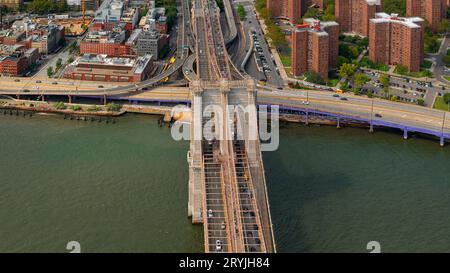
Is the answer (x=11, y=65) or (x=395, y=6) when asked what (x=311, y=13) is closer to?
(x=395, y=6)

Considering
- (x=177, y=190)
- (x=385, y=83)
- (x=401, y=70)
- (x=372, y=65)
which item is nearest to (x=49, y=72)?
(x=177, y=190)

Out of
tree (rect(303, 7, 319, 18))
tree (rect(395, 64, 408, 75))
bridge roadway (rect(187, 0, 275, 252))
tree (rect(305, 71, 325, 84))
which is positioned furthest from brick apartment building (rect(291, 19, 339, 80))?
bridge roadway (rect(187, 0, 275, 252))

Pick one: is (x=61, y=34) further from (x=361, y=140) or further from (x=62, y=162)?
(x=361, y=140)

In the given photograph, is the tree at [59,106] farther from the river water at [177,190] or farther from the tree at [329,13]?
the tree at [329,13]

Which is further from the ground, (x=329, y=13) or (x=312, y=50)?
(x=329, y=13)

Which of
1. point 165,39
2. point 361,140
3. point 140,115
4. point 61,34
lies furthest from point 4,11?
point 361,140

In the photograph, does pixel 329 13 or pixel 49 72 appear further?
pixel 329 13

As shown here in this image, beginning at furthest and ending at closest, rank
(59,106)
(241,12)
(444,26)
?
(241,12) → (444,26) → (59,106)

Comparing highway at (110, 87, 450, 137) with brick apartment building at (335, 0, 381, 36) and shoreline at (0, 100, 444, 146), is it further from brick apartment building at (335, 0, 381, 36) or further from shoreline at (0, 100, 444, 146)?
brick apartment building at (335, 0, 381, 36)
